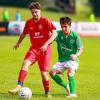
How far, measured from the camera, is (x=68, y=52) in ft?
38.9

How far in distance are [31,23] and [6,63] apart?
8.55 metres

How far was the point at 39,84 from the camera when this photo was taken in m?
14.2

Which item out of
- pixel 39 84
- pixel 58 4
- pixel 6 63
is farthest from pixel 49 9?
pixel 39 84

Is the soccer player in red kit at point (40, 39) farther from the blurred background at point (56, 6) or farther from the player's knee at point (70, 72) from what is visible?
the blurred background at point (56, 6)

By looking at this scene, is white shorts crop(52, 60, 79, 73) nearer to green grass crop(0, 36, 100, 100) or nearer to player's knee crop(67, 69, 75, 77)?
player's knee crop(67, 69, 75, 77)

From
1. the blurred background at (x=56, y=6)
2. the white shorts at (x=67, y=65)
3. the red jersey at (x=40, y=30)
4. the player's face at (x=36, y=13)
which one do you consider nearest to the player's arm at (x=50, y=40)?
the red jersey at (x=40, y=30)

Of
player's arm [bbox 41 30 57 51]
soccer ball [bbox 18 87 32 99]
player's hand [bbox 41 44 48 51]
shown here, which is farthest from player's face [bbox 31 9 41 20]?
soccer ball [bbox 18 87 32 99]

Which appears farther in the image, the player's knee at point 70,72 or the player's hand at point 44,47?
the player's knee at point 70,72

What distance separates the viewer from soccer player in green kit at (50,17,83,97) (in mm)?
11664

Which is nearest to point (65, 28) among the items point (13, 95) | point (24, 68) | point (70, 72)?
point (70, 72)

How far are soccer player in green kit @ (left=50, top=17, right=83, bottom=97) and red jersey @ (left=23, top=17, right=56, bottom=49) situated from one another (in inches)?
12.1

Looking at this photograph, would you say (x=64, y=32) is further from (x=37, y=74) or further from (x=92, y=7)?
(x=92, y=7)

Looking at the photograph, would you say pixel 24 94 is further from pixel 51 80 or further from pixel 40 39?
pixel 51 80

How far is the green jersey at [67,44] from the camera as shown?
11781 mm
